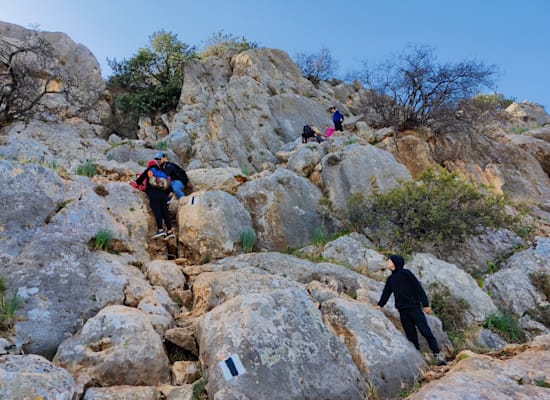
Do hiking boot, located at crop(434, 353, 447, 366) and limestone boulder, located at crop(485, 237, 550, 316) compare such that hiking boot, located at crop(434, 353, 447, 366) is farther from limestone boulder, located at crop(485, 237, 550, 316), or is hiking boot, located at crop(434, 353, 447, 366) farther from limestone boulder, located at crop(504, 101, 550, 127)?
limestone boulder, located at crop(504, 101, 550, 127)

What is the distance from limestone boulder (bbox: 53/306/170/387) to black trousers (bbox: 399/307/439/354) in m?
3.59

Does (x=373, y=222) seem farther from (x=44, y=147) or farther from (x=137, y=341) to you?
(x=44, y=147)

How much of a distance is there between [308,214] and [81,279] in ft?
19.5

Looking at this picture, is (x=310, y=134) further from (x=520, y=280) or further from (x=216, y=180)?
(x=520, y=280)

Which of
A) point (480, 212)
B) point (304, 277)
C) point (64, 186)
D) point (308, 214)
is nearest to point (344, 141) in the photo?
point (308, 214)

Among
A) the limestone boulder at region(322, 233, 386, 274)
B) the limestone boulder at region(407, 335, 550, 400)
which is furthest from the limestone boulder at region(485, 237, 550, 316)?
the limestone boulder at region(407, 335, 550, 400)

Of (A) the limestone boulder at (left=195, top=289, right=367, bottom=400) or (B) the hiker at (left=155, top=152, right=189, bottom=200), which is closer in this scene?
(A) the limestone boulder at (left=195, top=289, right=367, bottom=400)

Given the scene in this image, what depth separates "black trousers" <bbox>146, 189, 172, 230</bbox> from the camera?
8750 mm

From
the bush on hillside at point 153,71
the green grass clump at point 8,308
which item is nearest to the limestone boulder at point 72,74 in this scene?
the bush on hillside at point 153,71

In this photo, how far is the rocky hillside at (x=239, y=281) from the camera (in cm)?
448

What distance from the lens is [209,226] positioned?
8656 millimetres

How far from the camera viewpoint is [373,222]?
987cm

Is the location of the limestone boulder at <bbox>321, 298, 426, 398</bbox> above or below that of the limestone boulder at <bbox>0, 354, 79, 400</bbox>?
below

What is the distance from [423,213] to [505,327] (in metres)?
3.38
